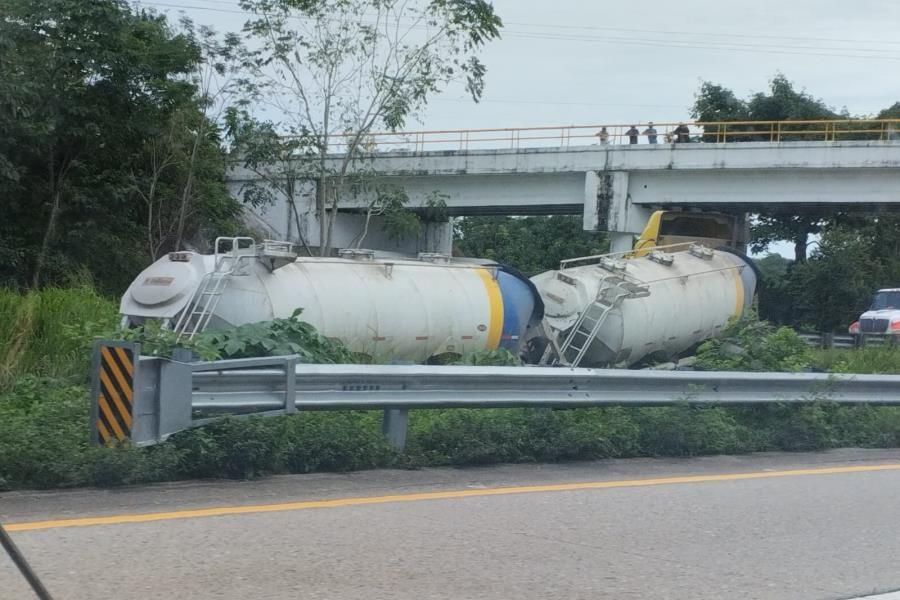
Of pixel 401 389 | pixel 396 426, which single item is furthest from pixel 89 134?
pixel 401 389

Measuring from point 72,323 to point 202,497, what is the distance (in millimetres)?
5606

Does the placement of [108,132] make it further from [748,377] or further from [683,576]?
[683,576]

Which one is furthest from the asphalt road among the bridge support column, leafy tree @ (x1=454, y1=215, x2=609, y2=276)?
leafy tree @ (x1=454, y1=215, x2=609, y2=276)

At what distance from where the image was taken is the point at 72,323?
12000mm

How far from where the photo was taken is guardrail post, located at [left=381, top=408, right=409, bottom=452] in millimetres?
8875

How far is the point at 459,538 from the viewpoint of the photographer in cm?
646

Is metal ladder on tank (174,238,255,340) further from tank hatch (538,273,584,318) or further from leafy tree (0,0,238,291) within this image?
leafy tree (0,0,238,291)

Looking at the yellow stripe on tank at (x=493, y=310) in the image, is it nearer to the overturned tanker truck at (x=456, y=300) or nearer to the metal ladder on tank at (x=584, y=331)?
the overturned tanker truck at (x=456, y=300)

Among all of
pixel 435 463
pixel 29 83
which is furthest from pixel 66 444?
pixel 29 83

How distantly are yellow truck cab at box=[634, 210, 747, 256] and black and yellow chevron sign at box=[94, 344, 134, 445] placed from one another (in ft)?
56.4

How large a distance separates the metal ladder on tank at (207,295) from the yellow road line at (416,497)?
7125mm

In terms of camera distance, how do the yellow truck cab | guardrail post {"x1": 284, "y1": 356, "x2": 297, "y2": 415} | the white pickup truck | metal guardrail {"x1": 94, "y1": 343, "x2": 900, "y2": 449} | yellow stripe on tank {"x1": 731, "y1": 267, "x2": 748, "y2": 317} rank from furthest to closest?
the white pickup truck, the yellow truck cab, yellow stripe on tank {"x1": 731, "y1": 267, "x2": 748, "y2": 317}, guardrail post {"x1": 284, "y1": 356, "x2": 297, "y2": 415}, metal guardrail {"x1": 94, "y1": 343, "x2": 900, "y2": 449}

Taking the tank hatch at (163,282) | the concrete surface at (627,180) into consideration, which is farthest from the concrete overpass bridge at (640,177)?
the tank hatch at (163,282)

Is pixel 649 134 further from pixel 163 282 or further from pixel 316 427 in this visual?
pixel 316 427
